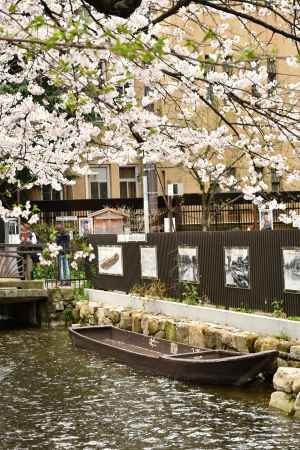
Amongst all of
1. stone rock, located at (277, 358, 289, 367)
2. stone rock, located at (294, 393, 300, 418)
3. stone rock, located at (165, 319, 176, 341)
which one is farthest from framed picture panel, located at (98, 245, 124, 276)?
stone rock, located at (294, 393, 300, 418)

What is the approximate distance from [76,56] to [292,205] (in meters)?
30.9

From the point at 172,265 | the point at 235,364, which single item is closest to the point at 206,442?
the point at 235,364

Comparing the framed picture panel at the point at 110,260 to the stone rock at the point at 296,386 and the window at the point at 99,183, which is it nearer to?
the stone rock at the point at 296,386

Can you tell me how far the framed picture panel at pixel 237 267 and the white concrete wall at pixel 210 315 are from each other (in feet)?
2.42

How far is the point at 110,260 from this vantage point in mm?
25016

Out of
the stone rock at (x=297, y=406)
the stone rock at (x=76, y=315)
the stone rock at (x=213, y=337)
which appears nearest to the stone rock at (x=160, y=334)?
the stone rock at (x=213, y=337)

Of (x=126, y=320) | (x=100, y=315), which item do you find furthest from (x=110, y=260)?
(x=126, y=320)

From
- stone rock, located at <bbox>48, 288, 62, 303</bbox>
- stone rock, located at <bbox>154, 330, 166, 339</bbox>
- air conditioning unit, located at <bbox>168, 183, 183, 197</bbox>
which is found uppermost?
air conditioning unit, located at <bbox>168, 183, 183, 197</bbox>

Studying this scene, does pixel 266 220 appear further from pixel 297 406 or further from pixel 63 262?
pixel 297 406

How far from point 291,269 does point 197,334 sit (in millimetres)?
2680

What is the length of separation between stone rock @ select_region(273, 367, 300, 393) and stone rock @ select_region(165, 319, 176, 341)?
556 centimetres

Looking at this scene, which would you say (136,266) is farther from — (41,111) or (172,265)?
(41,111)

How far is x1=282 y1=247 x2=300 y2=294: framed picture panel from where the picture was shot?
1602 cm

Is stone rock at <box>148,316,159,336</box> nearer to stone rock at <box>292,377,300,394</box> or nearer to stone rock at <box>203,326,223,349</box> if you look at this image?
stone rock at <box>203,326,223,349</box>
